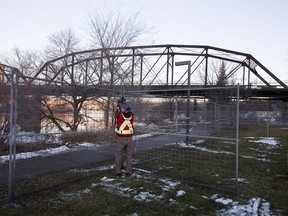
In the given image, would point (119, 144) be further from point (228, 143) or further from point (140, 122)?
point (228, 143)

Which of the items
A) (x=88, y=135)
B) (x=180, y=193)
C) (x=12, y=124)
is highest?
(x=12, y=124)

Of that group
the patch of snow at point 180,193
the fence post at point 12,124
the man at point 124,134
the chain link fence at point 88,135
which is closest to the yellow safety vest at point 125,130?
the man at point 124,134

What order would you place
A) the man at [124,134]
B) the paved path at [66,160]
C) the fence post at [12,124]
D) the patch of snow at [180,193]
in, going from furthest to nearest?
the man at [124,134] < the paved path at [66,160] < the patch of snow at [180,193] < the fence post at [12,124]

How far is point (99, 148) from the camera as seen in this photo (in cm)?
897

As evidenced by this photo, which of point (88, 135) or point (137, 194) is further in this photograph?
point (88, 135)

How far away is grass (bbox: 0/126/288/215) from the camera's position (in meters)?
5.27

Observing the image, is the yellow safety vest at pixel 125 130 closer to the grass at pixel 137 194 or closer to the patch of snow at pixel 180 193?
the grass at pixel 137 194

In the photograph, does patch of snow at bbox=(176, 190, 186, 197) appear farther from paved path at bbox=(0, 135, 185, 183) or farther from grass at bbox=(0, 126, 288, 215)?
paved path at bbox=(0, 135, 185, 183)

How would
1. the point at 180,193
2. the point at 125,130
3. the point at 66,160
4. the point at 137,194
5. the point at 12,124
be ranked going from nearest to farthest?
the point at 12,124
the point at 137,194
the point at 180,193
the point at 125,130
the point at 66,160

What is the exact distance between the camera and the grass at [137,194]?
5266 millimetres

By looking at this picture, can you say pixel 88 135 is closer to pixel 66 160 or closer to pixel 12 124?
pixel 66 160

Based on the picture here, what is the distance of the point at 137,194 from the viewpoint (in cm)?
612

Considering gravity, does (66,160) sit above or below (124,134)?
below

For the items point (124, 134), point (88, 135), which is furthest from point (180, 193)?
point (88, 135)
